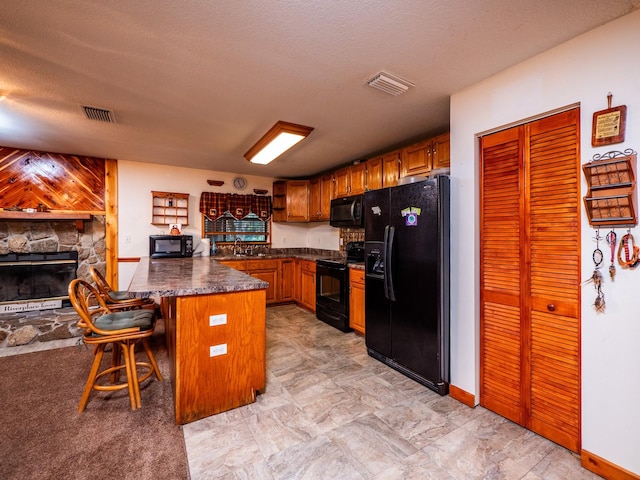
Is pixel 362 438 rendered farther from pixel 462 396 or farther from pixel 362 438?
pixel 462 396

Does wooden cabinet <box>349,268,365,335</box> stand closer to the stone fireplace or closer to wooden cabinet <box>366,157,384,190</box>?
wooden cabinet <box>366,157,384,190</box>

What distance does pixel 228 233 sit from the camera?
16.9 ft

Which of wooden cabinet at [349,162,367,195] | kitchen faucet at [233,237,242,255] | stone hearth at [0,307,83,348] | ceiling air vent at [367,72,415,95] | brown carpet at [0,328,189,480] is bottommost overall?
brown carpet at [0,328,189,480]

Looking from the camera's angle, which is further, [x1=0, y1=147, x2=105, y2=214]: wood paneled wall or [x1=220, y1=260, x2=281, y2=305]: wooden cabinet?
[x1=220, y1=260, x2=281, y2=305]: wooden cabinet

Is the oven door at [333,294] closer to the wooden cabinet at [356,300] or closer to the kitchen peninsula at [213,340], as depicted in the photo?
the wooden cabinet at [356,300]

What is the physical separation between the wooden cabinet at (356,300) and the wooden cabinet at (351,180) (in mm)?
1210

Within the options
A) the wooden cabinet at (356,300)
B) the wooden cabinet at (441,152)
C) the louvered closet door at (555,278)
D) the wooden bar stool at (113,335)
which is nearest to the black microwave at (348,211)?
the wooden cabinet at (356,300)

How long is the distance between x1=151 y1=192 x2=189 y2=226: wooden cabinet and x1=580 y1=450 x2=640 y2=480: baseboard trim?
16.9ft

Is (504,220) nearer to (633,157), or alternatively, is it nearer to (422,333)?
(633,157)

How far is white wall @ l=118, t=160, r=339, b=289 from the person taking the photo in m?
4.39

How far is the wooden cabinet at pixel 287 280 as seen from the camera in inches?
199

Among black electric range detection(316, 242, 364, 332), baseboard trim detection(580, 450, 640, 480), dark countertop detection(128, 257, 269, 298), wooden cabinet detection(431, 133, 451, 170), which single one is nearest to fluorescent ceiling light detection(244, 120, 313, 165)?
wooden cabinet detection(431, 133, 451, 170)

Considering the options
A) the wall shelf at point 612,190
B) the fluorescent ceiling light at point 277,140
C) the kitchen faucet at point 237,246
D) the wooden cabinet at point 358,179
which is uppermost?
the fluorescent ceiling light at point 277,140

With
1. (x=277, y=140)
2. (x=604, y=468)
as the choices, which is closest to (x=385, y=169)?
(x=277, y=140)
